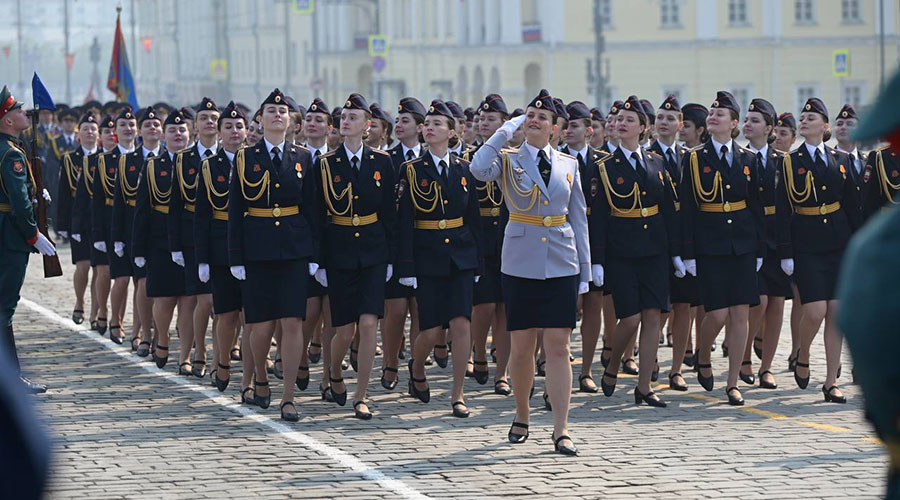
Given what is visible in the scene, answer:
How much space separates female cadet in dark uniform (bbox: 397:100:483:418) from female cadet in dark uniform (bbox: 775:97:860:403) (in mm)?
2340

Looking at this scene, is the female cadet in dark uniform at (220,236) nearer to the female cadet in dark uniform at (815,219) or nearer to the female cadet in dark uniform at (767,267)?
the female cadet in dark uniform at (767,267)

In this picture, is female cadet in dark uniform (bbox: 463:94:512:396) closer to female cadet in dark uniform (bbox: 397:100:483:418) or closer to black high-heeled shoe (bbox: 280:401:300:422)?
female cadet in dark uniform (bbox: 397:100:483:418)

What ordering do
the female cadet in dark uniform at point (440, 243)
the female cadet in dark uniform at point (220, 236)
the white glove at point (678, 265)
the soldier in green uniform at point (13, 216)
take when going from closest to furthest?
the female cadet in dark uniform at point (440, 243) < the soldier in green uniform at point (13, 216) < the white glove at point (678, 265) < the female cadet in dark uniform at point (220, 236)

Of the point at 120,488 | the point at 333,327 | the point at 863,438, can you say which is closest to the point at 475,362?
the point at 333,327

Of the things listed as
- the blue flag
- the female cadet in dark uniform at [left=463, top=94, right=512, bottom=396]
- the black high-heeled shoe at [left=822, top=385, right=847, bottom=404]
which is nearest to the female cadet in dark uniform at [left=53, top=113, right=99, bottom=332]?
the blue flag

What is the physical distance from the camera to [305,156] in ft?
37.1

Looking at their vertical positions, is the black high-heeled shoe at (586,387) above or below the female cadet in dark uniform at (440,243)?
below

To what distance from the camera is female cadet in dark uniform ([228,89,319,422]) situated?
11031 mm

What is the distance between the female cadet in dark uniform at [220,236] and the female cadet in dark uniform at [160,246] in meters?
1.18

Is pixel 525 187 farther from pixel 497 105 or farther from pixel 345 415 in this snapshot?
pixel 497 105

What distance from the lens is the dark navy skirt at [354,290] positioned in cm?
1126

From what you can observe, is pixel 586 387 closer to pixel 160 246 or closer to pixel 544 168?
pixel 544 168

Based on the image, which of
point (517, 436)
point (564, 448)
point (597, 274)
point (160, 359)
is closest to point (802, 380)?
point (597, 274)

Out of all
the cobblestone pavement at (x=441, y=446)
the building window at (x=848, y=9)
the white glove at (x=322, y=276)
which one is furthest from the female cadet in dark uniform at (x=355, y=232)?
the building window at (x=848, y=9)
